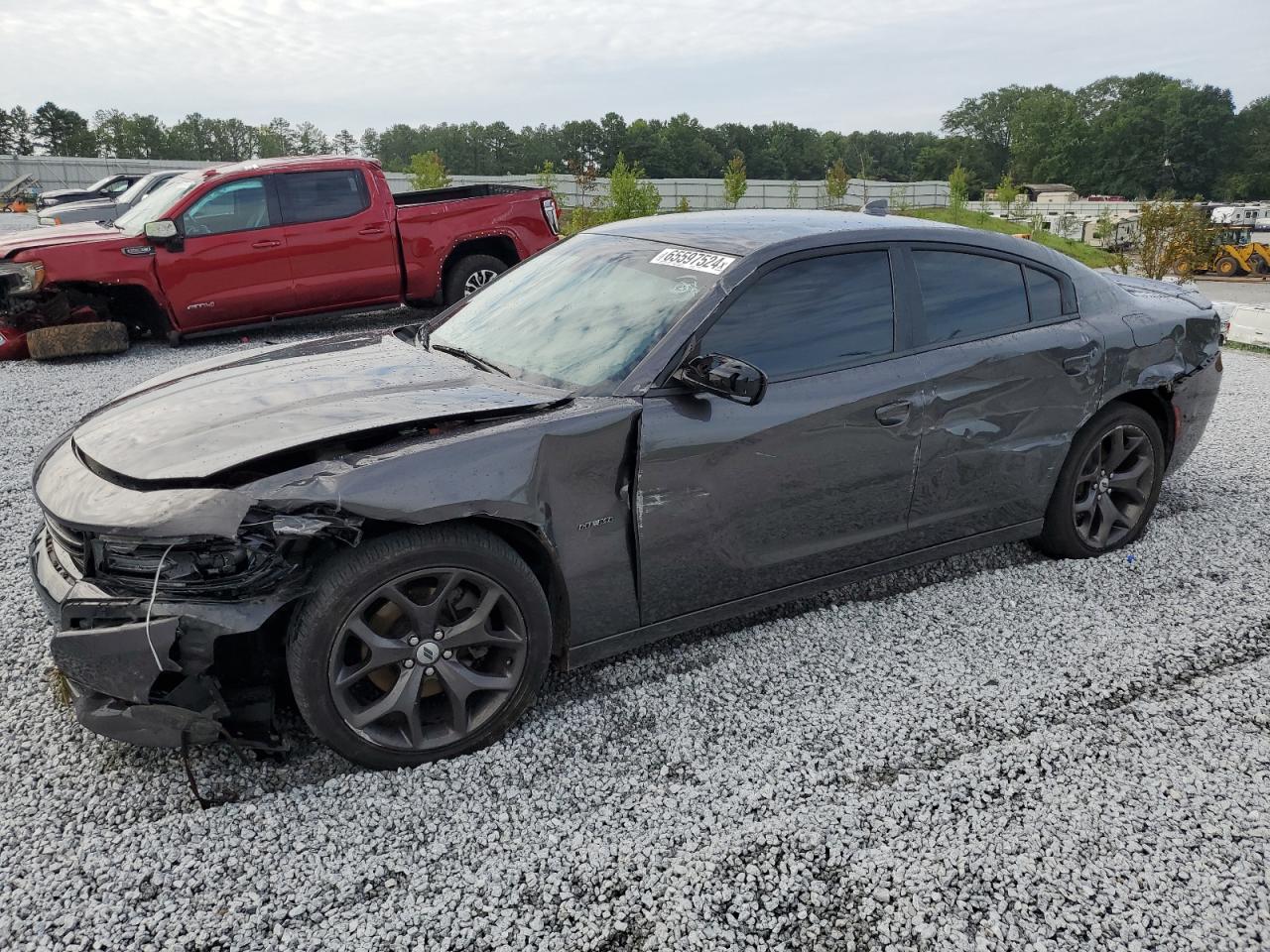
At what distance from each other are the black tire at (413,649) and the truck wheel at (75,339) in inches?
308

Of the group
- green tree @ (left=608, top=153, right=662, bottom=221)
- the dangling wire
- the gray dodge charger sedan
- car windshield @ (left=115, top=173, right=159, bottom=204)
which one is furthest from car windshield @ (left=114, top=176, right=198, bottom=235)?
green tree @ (left=608, top=153, right=662, bottom=221)

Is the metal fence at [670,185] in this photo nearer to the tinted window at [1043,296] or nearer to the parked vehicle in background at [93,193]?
the parked vehicle in background at [93,193]

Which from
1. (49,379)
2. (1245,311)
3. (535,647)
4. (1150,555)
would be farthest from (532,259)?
(1245,311)

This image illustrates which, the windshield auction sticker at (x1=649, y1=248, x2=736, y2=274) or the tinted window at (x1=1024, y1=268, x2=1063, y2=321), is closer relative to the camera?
the windshield auction sticker at (x1=649, y1=248, x2=736, y2=274)

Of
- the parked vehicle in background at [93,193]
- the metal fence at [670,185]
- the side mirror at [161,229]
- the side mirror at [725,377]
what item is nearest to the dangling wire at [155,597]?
the side mirror at [725,377]

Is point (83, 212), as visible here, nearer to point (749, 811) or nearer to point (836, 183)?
point (749, 811)

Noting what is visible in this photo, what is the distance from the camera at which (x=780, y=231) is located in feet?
11.7

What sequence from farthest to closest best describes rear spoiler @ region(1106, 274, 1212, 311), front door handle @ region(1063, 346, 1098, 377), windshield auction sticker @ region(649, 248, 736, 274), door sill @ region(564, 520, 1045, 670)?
rear spoiler @ region(1106, 274, 1212, 311), front door handle @ region(1063, 346, 1098, 377), windshield auction sticker @ region(649, 248, 736, 274), door sill @ region(564, 520, 1045, 670)

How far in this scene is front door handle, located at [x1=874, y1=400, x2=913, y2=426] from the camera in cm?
342

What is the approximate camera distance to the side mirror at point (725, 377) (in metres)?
2.89

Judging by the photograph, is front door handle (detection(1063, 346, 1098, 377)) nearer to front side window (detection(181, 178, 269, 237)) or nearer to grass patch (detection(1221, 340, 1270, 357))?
front side window (detection(181, 178, 269, 237))

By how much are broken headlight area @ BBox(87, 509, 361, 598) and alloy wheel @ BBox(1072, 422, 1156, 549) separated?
3368 millimetres

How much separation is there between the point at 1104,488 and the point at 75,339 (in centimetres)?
902

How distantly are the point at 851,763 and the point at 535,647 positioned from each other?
1.05m
